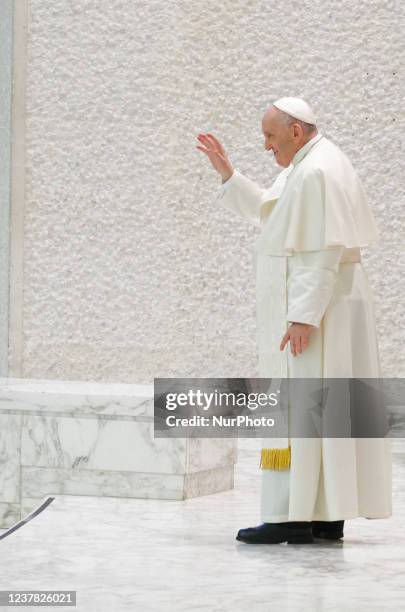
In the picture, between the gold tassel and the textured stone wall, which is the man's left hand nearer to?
the gold tassel

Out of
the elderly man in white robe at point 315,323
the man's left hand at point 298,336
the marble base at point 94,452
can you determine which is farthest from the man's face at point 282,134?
the marble base at point 94,452

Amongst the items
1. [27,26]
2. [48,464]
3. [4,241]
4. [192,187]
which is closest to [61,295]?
[4,241]

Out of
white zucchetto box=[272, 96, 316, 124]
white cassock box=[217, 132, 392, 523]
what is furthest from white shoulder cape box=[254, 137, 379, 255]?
white zucchetto box=[272, 96, 316, 124]

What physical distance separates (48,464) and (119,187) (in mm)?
2645

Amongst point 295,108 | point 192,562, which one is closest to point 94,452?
point 192,562

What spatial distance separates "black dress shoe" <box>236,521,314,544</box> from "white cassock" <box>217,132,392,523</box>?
0.09 m

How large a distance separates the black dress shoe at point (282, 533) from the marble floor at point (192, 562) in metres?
0.03

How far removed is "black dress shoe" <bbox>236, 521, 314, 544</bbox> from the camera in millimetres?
4105

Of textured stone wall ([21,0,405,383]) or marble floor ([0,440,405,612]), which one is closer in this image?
marble floor ([0,440,405,612])

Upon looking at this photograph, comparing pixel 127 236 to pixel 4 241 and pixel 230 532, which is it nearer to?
pixel 4 241

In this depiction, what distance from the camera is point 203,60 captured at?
7441 millimetres

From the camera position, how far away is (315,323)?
3.93 meters

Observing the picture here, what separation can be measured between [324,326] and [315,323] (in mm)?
101

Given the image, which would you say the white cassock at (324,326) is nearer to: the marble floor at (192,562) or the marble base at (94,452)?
the marble floor at (192,562)
